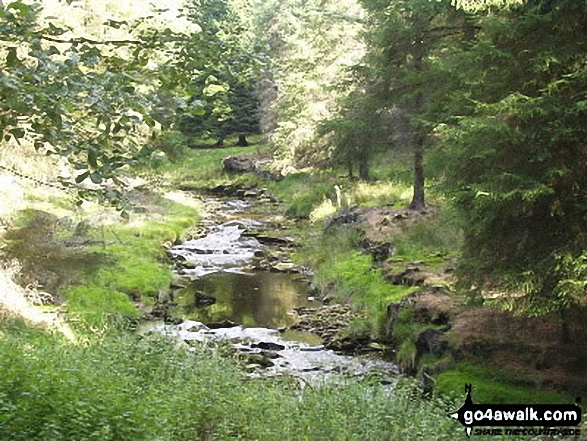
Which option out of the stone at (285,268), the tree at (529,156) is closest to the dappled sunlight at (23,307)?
the tree at (529,156)

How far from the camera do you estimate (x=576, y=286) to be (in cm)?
820

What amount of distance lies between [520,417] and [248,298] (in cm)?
1049

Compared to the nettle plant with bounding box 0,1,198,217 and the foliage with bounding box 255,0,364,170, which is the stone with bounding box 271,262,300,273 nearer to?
the foliage with bounding box 255,0,364,170

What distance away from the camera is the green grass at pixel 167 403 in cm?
589

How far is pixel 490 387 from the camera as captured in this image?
980 centimetres

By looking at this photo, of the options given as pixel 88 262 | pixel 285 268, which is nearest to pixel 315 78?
pixel 285 268

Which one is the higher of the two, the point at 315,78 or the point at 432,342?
the point at 315,78

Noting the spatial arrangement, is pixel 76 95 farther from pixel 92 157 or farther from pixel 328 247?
pixel 328 247

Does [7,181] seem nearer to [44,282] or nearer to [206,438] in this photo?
[44,282]

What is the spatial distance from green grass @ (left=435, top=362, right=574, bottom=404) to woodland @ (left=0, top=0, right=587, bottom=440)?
40 millimetres

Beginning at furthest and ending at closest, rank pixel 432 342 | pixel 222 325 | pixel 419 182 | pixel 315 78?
pixel 315 78 → pixel 419 182 → pixel 222 325 → pixel 432 342

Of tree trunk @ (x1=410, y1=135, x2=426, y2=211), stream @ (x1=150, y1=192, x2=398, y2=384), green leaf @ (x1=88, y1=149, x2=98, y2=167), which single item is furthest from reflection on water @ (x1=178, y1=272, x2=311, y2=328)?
green leaf @ (x1=88, y1=149, x2=98, y2=167)

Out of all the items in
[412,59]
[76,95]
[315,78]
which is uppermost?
[412,59]

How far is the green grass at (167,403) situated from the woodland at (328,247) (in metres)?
0.03
